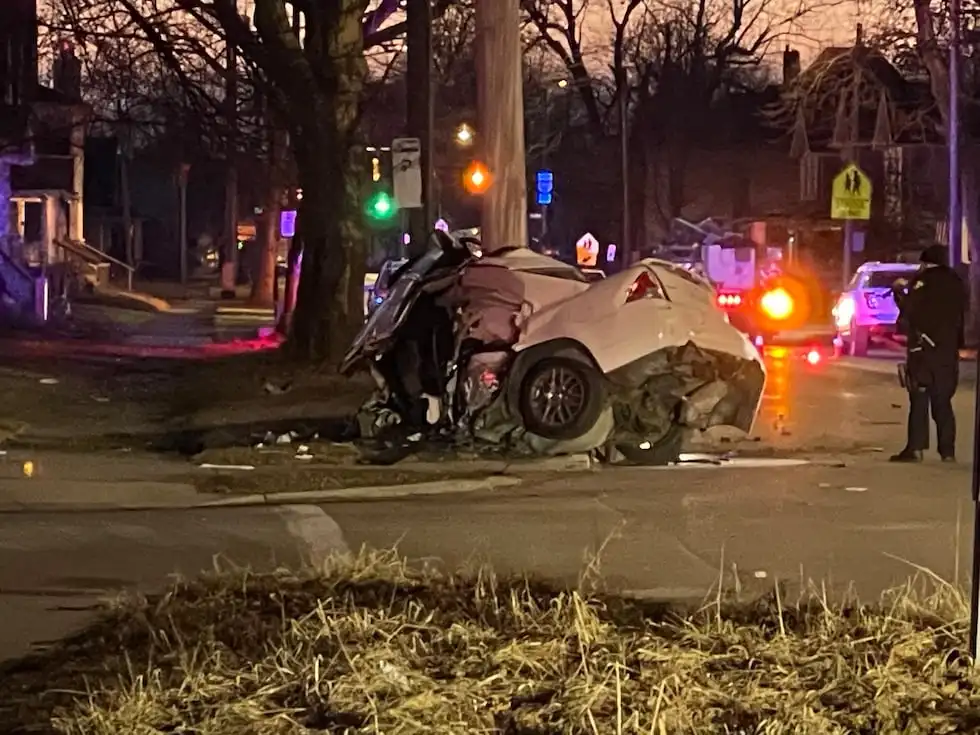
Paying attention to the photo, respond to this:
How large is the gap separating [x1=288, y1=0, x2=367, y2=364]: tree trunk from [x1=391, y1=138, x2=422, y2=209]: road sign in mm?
4776

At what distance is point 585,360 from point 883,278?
57.8 feet

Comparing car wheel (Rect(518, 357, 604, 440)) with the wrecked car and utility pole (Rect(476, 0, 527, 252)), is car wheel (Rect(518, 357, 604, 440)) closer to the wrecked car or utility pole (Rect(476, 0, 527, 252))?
the wrecked car

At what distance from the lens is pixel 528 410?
46.6 feet

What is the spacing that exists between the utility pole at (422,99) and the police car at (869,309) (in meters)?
11.0

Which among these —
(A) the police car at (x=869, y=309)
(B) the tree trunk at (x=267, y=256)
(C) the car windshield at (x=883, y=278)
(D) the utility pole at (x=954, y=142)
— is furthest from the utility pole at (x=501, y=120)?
(B) the tree trunk at (x=267, y=256)

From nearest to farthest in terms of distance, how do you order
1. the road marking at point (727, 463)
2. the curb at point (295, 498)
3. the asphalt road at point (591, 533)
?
the asphalt road at point (591, 533), the curb at point (295, 498), the road marking at point (727, 463)

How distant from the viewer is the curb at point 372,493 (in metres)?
12.4

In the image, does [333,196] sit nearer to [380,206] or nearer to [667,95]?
[380,206]

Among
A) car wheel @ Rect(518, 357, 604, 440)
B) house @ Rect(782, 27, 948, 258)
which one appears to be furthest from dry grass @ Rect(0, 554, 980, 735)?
house @ Rect(782, 27, 948, 258)

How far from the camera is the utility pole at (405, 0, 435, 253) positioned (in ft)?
67.9

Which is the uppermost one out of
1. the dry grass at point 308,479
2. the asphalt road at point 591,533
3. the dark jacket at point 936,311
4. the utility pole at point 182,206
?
the utility pole at point 182,206

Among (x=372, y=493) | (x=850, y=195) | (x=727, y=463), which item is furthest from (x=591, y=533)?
(x=850, y=195)

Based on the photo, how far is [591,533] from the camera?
10.8 m

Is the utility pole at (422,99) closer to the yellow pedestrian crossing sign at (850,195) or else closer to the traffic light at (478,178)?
the traffic light at (478,178)
